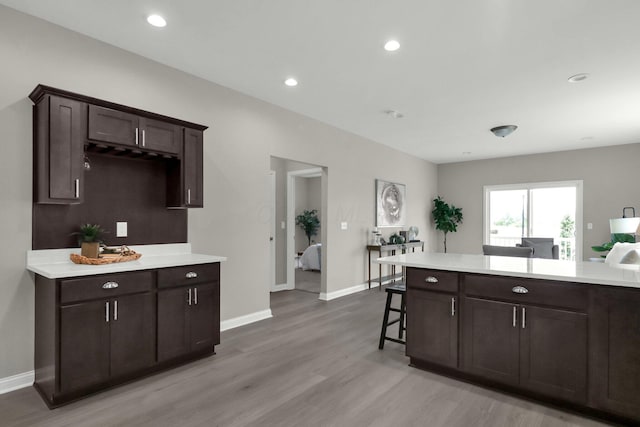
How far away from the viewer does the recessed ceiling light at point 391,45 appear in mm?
2914

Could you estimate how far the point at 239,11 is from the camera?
2521mm

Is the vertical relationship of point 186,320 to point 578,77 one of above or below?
below

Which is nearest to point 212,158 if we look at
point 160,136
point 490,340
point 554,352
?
point 160,136

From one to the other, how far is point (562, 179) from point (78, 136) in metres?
Answer: 8.52

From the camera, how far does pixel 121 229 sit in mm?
3045

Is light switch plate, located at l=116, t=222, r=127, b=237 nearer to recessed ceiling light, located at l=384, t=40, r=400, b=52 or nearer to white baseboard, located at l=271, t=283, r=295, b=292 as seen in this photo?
recessed ceiling light, located at l=384, t=40, r=400, b=52

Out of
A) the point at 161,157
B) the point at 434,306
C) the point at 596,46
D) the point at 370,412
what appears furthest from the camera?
the point at 161,157

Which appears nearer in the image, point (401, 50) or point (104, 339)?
point (104, 339)

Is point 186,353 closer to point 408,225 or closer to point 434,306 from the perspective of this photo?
point 434,306

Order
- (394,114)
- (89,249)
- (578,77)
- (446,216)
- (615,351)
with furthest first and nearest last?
(446,216)
(394,114)
(578,77)
(89,249)
(615,351)

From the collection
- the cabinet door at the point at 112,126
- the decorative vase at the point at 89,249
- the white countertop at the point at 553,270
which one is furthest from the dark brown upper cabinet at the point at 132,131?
the white countertop at the point at 553,270

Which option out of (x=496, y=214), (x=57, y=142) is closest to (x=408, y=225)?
(x=496, y=214)

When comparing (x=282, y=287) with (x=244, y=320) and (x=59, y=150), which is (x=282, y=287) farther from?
(x=59, y=150)

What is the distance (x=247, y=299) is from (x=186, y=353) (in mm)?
1259
